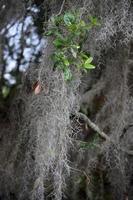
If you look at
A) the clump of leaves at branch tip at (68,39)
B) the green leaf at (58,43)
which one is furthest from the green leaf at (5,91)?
the green leaf at (58,43)

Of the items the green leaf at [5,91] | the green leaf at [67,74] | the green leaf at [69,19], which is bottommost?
the green leaf at [5,91]

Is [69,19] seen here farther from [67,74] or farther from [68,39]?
[67,74]

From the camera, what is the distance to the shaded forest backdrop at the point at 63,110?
2.23 m

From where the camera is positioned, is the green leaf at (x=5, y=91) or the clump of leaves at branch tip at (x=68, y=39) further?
the green leaf at (x=5, y=91)

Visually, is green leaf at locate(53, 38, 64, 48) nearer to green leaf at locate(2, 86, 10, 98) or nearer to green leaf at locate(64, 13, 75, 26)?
green leaf at locate(64, 13, 75, 26)

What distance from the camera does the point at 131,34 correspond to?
7.62ft

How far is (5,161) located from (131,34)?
1.59m

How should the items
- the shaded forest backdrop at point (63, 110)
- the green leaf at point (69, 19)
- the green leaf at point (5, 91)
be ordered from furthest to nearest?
the green leaf at point (5, 91)
the shaded forest backdrop at point (63, 110)
the green leaf at point (69, 19)

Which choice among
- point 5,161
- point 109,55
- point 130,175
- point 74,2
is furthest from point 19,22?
point 130,175

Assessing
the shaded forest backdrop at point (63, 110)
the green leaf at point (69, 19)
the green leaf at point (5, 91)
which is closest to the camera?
the green leaf at point (69, 19)

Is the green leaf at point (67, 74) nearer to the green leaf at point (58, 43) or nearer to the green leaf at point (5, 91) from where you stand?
the green leaf at point (58, 43)

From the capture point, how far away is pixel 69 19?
197 centimetres

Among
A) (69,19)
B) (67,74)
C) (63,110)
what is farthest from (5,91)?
(69,19)

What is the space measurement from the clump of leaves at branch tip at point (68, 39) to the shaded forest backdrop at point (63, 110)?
10 cm
